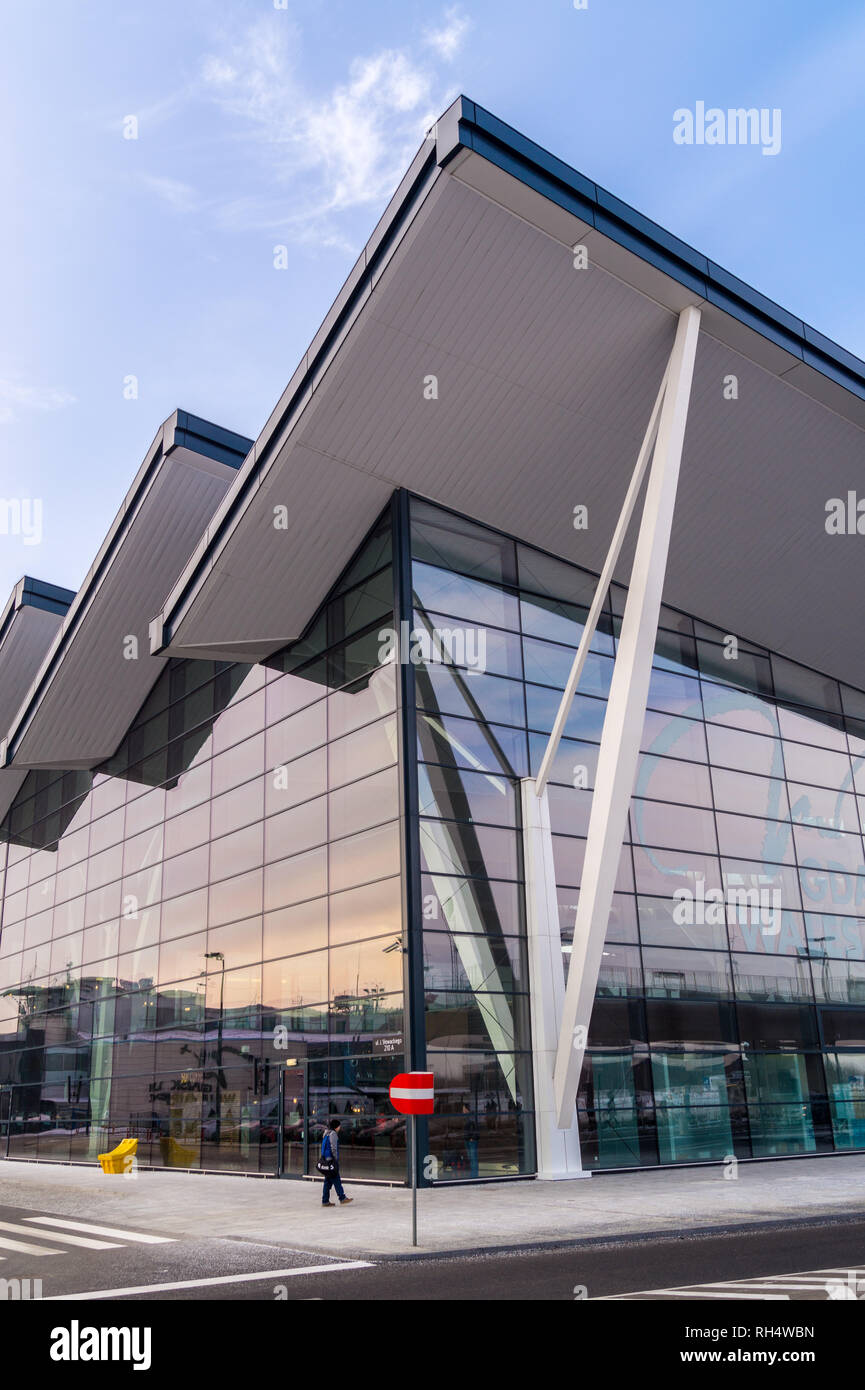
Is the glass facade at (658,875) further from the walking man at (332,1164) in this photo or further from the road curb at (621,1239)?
the road curb at (621,1239)

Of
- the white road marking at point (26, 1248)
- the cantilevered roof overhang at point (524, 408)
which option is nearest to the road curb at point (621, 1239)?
the white road marking at point (26, 1248)

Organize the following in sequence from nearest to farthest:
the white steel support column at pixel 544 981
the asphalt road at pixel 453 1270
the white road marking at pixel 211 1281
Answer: the asphalt road at pixel 453 1270 → the white road marking at pixel 211 1281 → the white steel support column at pixel 544 981

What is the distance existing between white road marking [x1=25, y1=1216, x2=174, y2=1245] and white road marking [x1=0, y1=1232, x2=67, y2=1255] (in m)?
1.01

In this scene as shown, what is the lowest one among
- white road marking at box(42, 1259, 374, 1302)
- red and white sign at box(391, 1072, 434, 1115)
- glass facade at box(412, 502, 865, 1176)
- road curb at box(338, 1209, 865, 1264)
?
road curb at box(338, 1209, 865, 1264)

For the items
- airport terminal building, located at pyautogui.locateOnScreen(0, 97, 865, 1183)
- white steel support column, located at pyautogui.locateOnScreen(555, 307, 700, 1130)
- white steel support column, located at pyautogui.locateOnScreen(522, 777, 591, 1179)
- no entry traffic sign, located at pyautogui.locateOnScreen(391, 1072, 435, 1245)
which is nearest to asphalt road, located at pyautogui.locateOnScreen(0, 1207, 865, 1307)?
no entry traffic sign, located at pyautogui.locateOnScreen(391, 1072, 435, 1245)

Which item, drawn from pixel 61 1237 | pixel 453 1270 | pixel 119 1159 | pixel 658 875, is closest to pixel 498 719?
pixel 658 875

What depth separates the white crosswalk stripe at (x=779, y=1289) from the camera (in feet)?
26.8

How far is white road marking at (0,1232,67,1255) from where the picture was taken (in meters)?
12.6

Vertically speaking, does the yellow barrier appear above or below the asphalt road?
below

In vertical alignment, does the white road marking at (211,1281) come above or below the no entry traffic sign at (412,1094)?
below

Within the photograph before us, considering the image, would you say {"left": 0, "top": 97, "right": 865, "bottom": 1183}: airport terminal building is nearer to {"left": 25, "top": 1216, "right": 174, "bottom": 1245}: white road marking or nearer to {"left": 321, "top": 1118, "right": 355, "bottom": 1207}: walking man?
{"left": 321, "top": 1118, "right": 355, "bottom": 1207}: walking man

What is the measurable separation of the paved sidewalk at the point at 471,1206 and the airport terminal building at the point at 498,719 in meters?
1.28

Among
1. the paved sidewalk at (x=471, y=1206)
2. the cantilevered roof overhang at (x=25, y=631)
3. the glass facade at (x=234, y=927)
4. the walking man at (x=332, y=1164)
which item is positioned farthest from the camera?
the cantilevered roof overhang at (x=25, y=631)

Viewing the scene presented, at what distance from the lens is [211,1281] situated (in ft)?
32.9
